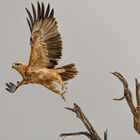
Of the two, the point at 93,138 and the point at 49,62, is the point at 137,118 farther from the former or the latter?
the point at 49,62

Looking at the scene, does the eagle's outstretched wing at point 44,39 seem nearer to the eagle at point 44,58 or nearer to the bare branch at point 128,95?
the eagle at point 44,58

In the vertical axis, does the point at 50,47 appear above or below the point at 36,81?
above

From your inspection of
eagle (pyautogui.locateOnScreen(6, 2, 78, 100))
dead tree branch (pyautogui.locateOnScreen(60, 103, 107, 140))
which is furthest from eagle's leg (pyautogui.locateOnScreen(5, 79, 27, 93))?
dead tree branch (pyautogui.locateOnScreen(60, 103, 107, 140))

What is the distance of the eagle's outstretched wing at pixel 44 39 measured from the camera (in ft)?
40.2

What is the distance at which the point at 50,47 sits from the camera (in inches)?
493

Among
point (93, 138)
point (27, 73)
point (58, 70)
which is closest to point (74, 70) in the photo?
point (58, 70)

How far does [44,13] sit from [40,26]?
19.7 inches

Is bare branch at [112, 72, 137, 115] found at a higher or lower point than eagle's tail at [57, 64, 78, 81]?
lower

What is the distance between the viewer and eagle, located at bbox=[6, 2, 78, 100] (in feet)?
38.8

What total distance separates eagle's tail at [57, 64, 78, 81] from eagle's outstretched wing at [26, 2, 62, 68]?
28 cm

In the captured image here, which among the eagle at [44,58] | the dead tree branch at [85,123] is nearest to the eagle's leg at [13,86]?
the eagle at [44,58]

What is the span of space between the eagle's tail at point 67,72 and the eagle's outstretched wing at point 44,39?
0.28 m

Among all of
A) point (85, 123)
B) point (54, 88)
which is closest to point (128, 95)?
point (85, 123)

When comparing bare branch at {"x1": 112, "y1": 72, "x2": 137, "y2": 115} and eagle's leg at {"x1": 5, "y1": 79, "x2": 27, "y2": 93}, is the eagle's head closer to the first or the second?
eagle's leg at {"x1": 5, "y1": 79, "x2": 27, "y2": 93}
